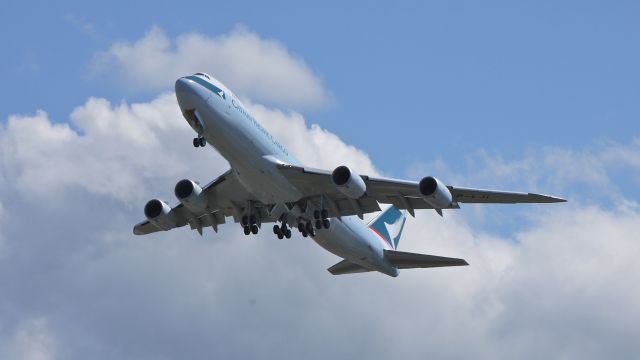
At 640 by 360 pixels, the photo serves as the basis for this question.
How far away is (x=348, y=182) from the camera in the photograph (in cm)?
4550

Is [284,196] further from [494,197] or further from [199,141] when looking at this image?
[494,197]

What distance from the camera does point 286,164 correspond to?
4622 centimetres

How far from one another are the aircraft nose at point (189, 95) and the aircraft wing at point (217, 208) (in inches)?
231

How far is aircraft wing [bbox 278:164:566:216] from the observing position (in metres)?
46.0

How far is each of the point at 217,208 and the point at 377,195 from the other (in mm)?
8025

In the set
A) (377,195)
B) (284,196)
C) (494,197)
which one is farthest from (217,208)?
(494,197)

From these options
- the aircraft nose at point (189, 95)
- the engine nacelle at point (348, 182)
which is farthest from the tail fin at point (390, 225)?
the aircraft nose at point (189, 95)

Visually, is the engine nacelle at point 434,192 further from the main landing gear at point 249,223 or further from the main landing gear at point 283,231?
the main landing gear at point 249,223

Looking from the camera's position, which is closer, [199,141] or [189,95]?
[189,95]

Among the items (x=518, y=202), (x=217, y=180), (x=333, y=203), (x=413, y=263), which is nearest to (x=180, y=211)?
(x=217, y=180)

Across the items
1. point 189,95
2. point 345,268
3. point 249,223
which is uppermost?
point 345,268

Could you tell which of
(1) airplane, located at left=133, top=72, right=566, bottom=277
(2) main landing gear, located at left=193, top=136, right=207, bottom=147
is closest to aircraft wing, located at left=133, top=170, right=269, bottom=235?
(1) airplane, located at left=133, top=72, right=566, bottom=277

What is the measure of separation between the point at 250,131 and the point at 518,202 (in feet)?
37.6

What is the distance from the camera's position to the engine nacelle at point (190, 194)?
162 feet
